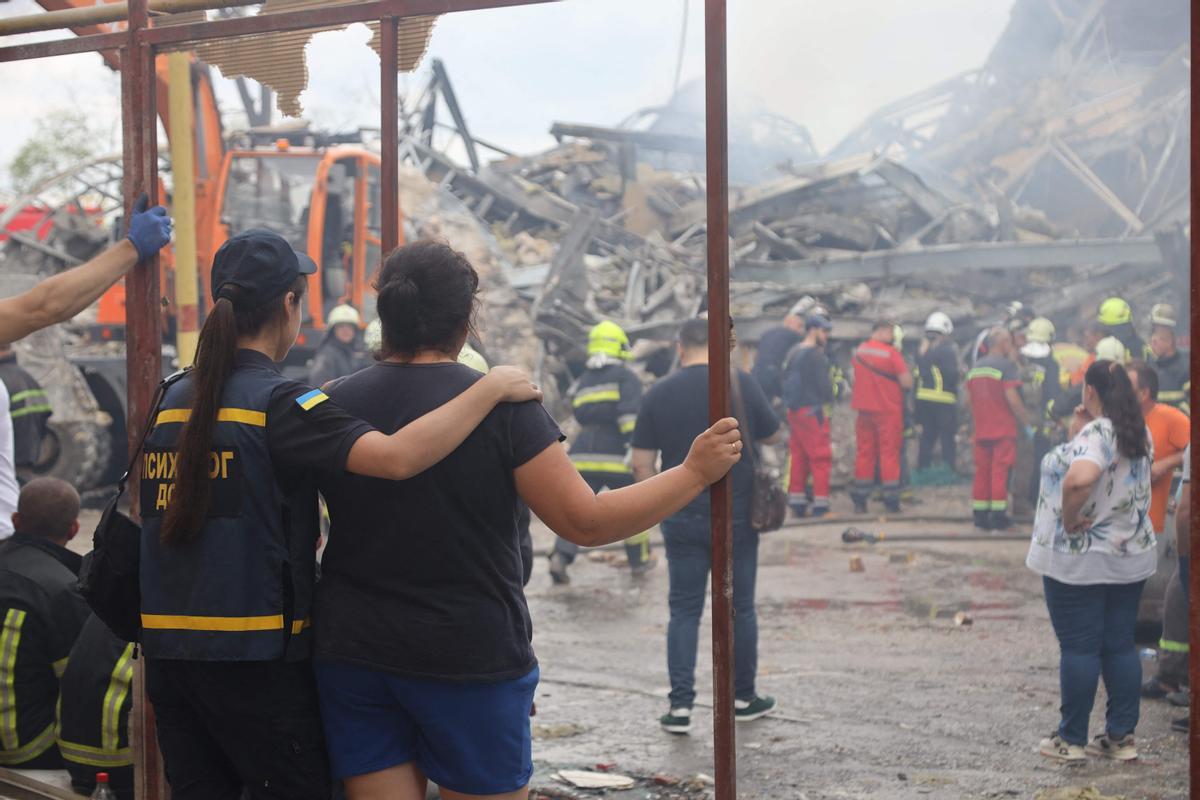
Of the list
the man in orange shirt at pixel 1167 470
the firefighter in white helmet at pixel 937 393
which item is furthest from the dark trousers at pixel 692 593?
the firefighter in white helmet at pixel 937 393

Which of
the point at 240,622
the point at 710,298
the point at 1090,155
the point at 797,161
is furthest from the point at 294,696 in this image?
the point at 797,161

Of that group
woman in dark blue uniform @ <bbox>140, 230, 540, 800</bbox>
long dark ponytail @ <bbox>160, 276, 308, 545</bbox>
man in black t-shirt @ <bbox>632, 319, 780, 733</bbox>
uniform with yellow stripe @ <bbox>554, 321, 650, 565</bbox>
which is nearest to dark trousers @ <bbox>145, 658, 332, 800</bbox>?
woman in dark blue uniform @ <bbox>140, 230, 540, 800</bbox>

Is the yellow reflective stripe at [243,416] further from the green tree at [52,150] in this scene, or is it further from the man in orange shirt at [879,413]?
the green tree at [52,150]

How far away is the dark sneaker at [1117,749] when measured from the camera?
4.91 m

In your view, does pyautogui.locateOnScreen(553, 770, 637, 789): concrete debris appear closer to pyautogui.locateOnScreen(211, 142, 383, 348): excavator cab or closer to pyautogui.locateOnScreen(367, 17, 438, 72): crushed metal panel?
pyautogui.locateOnScreen(367, 17, 438, 72): crushed metal panel

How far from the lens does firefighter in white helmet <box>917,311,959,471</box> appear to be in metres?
13.3

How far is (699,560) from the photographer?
541cm

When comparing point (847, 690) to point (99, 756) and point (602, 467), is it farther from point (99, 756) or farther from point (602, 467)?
point (99, 756)

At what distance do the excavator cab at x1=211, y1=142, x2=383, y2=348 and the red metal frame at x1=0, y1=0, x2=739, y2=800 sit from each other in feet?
29.4

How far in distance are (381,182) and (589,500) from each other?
115cm

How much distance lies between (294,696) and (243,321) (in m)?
0.75

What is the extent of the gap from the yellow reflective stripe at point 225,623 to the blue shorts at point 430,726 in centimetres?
12

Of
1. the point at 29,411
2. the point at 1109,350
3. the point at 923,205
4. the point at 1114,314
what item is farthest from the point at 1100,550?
the point at 923,205

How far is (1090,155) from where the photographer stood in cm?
1984
